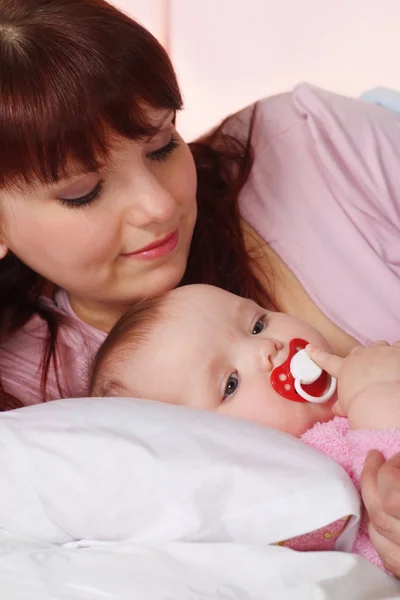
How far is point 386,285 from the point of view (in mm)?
1602

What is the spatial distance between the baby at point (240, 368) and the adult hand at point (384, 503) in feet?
0.17

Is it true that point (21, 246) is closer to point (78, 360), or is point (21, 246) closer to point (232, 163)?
point (78, 360)

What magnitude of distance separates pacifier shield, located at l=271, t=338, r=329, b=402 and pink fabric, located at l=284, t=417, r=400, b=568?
0.06 meters

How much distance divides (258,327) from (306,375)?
0.52 ft

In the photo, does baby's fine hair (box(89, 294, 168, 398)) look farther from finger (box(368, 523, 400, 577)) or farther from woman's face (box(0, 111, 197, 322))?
finger (box(368, 523, 400, 577))

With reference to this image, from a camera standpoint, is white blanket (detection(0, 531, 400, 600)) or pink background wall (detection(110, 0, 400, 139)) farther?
pink background wall (detection(110, 0, 400, 139))

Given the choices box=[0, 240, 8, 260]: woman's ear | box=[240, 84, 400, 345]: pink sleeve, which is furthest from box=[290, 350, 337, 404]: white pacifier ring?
box=[0, 240, 8, 260]: woman's ear

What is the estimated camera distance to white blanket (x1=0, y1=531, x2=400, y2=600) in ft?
3.20

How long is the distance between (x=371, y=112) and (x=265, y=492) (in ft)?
3.43

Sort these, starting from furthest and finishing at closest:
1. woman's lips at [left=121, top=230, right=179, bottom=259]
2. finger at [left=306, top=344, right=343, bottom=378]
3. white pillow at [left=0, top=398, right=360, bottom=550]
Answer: woman's lips at [left=121, top=230, right=179, bottom=259], finger at [left=306, top=344, right=343, bottom=378], white pillow at [left=0, top=398, right=360, bottom=550]

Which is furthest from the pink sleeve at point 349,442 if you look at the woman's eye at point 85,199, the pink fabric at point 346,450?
the woman's eye at point 85,199

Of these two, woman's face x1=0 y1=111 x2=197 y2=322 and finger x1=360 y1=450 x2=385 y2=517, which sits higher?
woman's face x1=0 y1=111 x2=197 y2=322

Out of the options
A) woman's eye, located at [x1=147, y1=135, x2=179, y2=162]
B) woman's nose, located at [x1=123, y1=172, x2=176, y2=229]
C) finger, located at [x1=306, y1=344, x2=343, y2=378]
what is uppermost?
woman's eye, located at [x1=147, y1=135, x2=179, y2=162]

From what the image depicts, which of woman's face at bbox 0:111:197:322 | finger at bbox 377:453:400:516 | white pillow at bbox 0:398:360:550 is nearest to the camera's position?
finger at bbox 377:453:400:516
